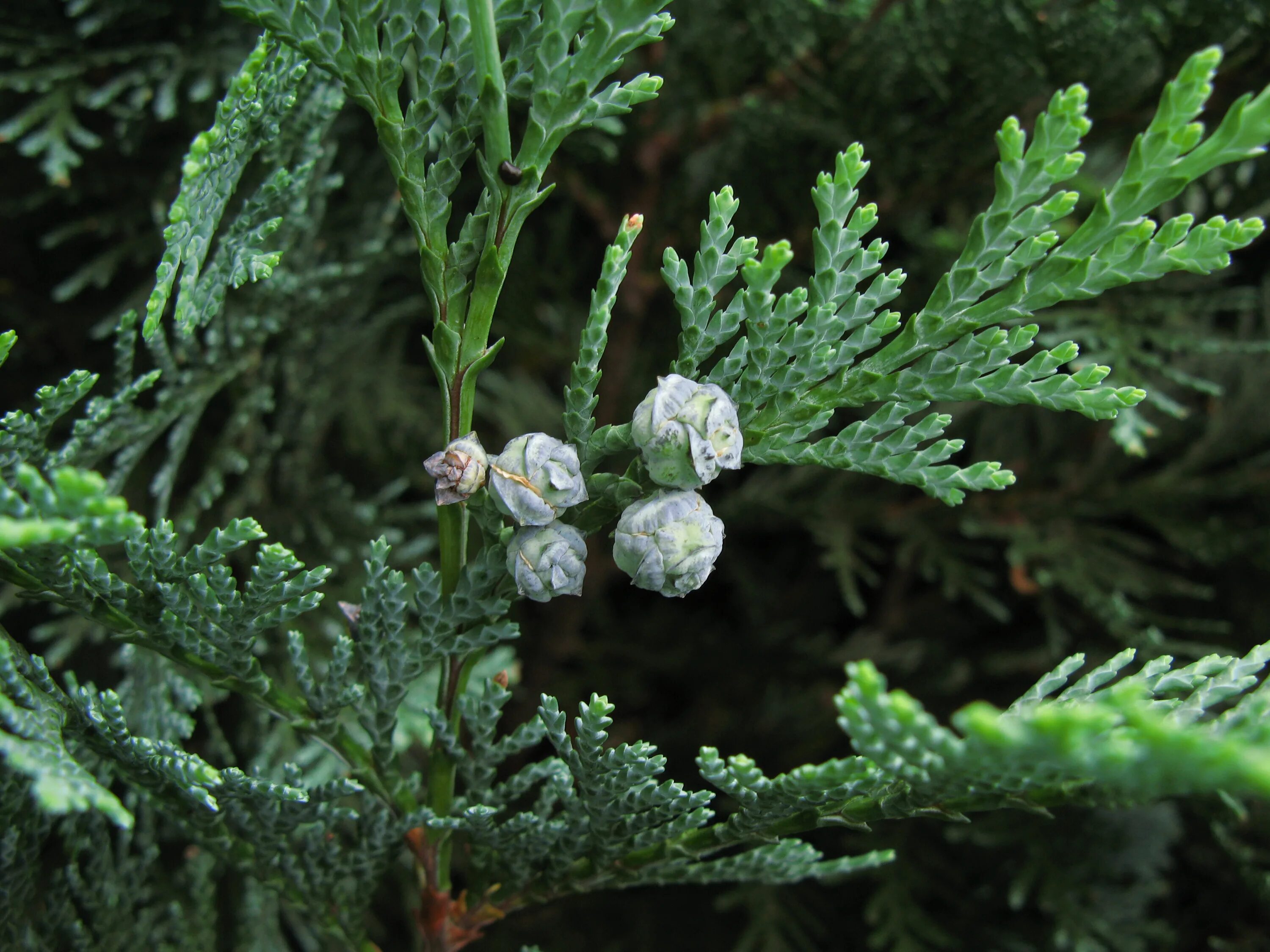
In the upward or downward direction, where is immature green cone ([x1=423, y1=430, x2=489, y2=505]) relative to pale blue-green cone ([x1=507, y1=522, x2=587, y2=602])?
upward

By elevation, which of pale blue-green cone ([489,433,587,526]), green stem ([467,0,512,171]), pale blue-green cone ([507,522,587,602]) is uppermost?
green stem ([467,0,512,171])

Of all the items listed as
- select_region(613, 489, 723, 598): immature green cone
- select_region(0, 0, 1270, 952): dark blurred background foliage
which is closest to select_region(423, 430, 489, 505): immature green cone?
select_region(613, 489, 723, 598): immature green cone

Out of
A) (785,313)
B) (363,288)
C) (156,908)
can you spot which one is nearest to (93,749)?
(156,908)

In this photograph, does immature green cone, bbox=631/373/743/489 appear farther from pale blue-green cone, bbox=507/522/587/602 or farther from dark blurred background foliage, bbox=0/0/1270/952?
dark blurred background foliage, bbox=0/0/1270/952

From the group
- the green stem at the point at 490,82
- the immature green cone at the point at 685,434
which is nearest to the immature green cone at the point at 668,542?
the immature green cone at the point at 685,434

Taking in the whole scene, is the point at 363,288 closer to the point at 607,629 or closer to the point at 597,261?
the point at 597,261

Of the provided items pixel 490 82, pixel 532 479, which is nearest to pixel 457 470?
pixel 532 479

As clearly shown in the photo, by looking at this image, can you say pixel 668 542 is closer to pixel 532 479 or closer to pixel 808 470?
pixel 532 479
